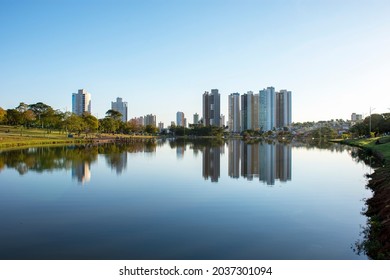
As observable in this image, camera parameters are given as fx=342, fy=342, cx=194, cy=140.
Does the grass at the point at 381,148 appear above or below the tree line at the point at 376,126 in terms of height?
below

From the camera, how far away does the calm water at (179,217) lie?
10.0 meters

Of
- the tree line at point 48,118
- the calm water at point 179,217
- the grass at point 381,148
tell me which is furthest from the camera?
the tree line at point 48,118

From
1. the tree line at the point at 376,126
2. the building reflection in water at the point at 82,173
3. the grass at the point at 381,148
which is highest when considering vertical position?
the tree line at the point at 376,126

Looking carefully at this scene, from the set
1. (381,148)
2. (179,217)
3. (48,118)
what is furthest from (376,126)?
(48,118)

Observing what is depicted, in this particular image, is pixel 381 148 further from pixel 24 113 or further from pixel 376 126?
pixel 24 113

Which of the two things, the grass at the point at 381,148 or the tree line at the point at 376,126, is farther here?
the tree line at the point at 376,126

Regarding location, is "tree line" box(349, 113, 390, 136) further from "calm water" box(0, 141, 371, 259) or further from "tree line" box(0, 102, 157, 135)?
"tree line" box(0, 102, 157, 135)

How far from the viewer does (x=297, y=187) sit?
21.5 m

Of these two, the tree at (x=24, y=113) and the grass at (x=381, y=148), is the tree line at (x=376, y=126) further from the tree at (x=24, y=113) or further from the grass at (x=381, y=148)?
the tree at (x=24, y=113)

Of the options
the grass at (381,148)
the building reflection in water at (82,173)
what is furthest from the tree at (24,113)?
the grass at (381,148)

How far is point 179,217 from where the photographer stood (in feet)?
45.4

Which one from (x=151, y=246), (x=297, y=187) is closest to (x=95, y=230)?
(x=151, y=246)

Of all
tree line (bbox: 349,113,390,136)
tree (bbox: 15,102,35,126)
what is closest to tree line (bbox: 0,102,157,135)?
tree (bbox: 15,102,35,126)
